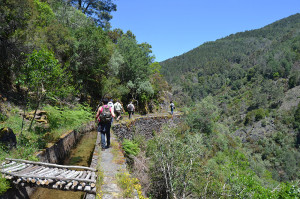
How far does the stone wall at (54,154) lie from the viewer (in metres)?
4.17

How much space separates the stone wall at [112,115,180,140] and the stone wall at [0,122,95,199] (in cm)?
224

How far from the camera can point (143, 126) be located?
574 inches

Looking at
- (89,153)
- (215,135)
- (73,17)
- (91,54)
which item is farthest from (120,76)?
(89,153)

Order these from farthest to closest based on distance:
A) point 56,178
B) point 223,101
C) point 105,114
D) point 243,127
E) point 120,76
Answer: point 223,101
point 243,127
point 120,76
point 105,114
point 56,178

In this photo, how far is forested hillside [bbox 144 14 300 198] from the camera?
7.77 metres

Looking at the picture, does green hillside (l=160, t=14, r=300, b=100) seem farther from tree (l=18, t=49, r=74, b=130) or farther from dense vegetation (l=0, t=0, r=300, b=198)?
tree (l=18, t=49, r=74, b=130)

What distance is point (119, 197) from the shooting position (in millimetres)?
4016

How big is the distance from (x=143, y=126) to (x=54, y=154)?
27.5 feet

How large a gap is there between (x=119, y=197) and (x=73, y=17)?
16.5m

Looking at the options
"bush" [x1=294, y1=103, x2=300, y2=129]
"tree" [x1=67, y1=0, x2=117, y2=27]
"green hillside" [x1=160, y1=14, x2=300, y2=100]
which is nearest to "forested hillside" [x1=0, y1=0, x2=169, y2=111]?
"tree" [x1=67, y1=0, x2=117, y2=27]

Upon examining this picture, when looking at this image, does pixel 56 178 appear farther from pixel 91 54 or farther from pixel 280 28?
pixel 280 28

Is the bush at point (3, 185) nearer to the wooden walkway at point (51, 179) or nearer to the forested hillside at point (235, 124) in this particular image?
the wooden walkway at point (51, 179)

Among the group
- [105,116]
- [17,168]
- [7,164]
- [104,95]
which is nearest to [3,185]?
[17,168]

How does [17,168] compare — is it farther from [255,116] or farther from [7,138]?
[255,116]
